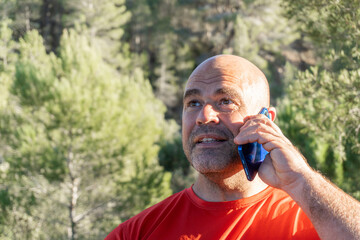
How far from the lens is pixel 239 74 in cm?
198

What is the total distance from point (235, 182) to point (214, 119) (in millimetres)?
322

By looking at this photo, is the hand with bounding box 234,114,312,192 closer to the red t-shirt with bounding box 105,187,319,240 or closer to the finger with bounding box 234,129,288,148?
the finger with bounding box 234,129,288,148

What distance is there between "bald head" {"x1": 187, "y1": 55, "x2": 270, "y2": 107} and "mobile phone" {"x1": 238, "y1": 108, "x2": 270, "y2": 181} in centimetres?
34

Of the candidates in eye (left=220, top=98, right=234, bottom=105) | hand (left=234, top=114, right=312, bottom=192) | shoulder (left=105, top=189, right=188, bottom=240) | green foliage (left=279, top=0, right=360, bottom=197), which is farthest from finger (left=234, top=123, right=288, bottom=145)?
green foliage (left=279, top=0, right=360, bottom=197)

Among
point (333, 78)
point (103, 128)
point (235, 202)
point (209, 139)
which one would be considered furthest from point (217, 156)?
point (103, 128)

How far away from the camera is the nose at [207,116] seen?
6.10ft

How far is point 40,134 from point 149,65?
22.4 meters

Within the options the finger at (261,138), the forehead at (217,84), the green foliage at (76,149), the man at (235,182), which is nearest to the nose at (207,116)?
the man at (235,182)

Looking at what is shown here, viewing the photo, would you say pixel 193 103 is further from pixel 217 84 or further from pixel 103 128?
pixel 103 128

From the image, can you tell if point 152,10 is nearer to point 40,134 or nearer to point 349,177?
point 40,134

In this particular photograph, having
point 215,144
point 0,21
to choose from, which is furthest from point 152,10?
point 215,144

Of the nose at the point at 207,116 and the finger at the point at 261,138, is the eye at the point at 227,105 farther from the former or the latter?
the finger at the point at 261,138

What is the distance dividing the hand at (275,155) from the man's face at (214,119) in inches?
5.0

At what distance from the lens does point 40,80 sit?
1000 cm
